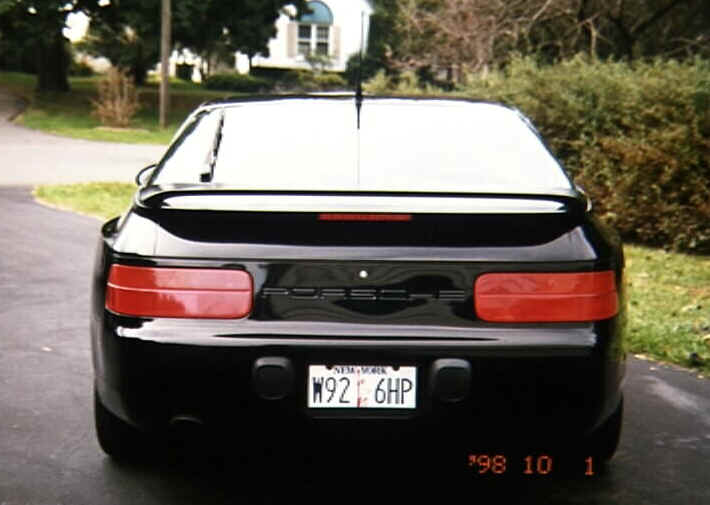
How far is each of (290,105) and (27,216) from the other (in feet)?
28.2

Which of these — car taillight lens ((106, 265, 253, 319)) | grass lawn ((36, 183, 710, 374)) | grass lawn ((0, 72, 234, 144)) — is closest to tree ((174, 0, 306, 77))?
grass lawn ((0, 72, 234, 144))

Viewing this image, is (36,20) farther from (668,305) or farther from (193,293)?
(193,293)

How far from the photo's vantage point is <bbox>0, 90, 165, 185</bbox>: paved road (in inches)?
709

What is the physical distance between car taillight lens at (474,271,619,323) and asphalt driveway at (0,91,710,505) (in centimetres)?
84

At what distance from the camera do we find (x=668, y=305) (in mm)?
8359

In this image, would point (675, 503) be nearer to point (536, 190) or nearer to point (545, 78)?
point (536, 190)

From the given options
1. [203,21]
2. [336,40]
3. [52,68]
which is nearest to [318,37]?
[336,40]

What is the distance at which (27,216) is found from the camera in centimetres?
1291

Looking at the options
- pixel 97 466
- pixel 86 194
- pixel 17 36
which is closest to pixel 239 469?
pixel 97 466

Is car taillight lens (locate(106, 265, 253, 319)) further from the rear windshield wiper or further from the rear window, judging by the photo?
the rear windshield wiper

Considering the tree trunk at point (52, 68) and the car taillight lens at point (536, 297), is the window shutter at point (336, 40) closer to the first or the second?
the tree trunk at point (52, 68)

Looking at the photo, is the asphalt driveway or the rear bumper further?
the asphalt driveway

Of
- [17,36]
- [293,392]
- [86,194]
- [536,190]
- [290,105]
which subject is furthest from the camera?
[17,36]

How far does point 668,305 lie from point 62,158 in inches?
605
